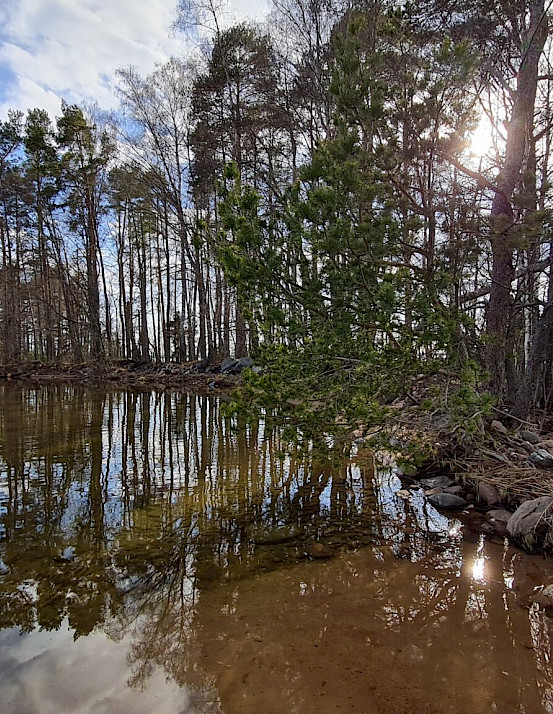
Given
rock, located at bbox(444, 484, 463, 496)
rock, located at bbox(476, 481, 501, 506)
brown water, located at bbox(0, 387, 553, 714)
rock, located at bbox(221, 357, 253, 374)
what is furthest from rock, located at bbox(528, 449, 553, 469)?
rock, located at bbox(221, 357, 253, 374)

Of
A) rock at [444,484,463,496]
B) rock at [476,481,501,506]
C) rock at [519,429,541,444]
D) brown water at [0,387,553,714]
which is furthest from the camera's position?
rock at [519,429,541,444]

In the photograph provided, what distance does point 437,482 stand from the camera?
5.45 m

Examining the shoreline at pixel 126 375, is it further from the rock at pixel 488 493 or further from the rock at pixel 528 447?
the rock at pixel 488 493

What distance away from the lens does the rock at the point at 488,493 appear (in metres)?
4.67

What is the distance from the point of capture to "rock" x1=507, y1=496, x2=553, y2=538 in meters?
3.82

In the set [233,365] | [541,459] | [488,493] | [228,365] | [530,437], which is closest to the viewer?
[488,493]

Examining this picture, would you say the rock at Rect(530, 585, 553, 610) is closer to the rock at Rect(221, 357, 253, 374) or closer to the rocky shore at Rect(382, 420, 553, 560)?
the rocky shore at Rect(382, 420, 553, 560)

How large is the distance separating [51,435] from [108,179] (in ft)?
58.9

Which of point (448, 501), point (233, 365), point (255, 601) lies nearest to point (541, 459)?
point (448, 501)

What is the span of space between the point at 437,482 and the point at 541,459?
1.16m

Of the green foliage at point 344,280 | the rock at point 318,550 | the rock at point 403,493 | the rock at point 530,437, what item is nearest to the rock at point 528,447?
the rock at point 530,437

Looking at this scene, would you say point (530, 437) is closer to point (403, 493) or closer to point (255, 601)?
point (403, 493)

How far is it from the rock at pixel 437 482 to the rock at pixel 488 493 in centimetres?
51

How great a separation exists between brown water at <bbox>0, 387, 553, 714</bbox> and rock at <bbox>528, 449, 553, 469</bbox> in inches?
51.8
